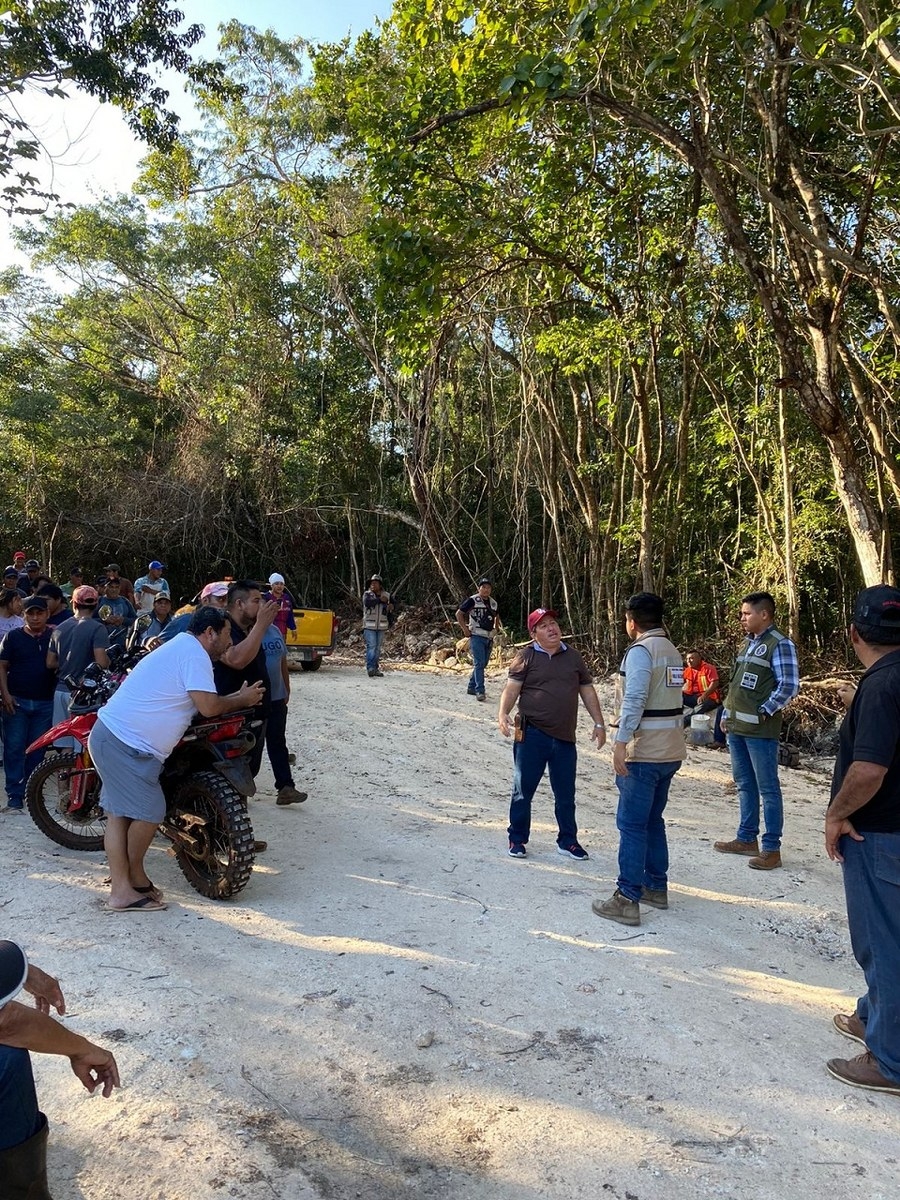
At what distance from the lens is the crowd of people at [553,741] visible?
274 cm

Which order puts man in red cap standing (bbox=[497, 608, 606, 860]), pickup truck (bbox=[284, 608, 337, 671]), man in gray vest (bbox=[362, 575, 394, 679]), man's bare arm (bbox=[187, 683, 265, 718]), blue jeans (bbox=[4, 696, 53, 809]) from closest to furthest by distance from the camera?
man's bare arm (bbox=[187, 683, 265, 718])
man in red cap standing (bbox=[497, 608, 606, 860])
blue jeans (bbox=[4, 696, 53, 809])
man in gray vest (bbox=[362, 575, 394, 679])
pickup truck (bbox=[284, 608, 337, 671])

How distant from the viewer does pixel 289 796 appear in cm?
593

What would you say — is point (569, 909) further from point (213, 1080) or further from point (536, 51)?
point (536, 51)

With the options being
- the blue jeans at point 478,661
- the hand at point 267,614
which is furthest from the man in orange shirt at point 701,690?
the hand at point 267,614

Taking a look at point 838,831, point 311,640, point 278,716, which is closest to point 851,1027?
point 838,831

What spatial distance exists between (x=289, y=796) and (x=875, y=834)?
408cm

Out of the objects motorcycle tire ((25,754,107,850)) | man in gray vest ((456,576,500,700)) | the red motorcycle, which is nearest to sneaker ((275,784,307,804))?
the red motorcycle

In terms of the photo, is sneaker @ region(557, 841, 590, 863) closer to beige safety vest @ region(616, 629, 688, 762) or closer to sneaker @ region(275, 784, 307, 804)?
beige safety vest @ region(616, 629, 688, 762)

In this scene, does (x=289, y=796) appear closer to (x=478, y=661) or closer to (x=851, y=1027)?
(x=851, y=1027)

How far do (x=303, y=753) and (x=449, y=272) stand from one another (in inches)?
194

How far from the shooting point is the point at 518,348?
1363cm

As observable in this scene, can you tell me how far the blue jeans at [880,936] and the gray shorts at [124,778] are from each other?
3050 mm

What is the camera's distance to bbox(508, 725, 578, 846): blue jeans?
196 inches

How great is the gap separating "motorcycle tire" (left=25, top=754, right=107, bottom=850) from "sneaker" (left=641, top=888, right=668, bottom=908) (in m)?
3.14
